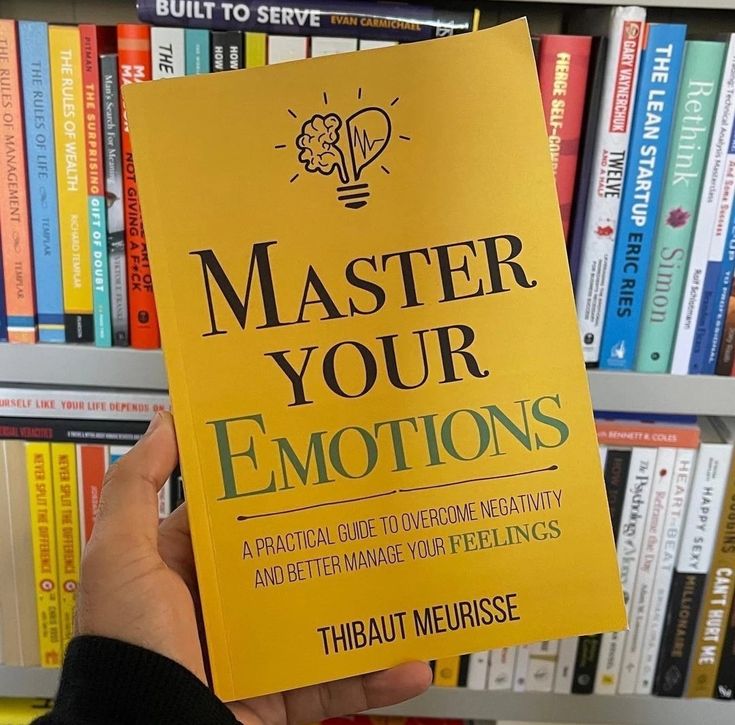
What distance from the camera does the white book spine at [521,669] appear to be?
0.87 metres

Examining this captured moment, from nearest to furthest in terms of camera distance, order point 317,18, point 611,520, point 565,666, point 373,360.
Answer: point 373,360 → point 317,18 → point 611,520 → point 565,666

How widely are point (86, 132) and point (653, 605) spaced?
0.77 metres

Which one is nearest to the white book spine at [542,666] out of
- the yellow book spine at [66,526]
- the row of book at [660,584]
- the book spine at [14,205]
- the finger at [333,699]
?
the row of book at [660,584]

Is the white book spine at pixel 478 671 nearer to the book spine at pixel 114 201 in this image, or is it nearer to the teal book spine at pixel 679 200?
the teal book spine at pixel 679 200

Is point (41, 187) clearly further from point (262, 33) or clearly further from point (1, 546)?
point (1, 546)

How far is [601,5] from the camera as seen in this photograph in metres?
0.68

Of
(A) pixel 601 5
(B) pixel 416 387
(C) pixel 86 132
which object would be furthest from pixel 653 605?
(C) pixel 86 132

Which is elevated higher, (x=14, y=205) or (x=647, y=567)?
(x=14, y=205)

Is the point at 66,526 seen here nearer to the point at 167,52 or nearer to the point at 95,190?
the point at 95,190

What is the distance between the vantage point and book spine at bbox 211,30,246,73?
26.1 inches

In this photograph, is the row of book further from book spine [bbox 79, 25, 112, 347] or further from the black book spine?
book spine [bbox 79, 25, 112, 347]

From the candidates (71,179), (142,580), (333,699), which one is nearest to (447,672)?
(333,699)

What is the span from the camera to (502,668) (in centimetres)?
89

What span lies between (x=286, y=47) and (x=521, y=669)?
0.71m
